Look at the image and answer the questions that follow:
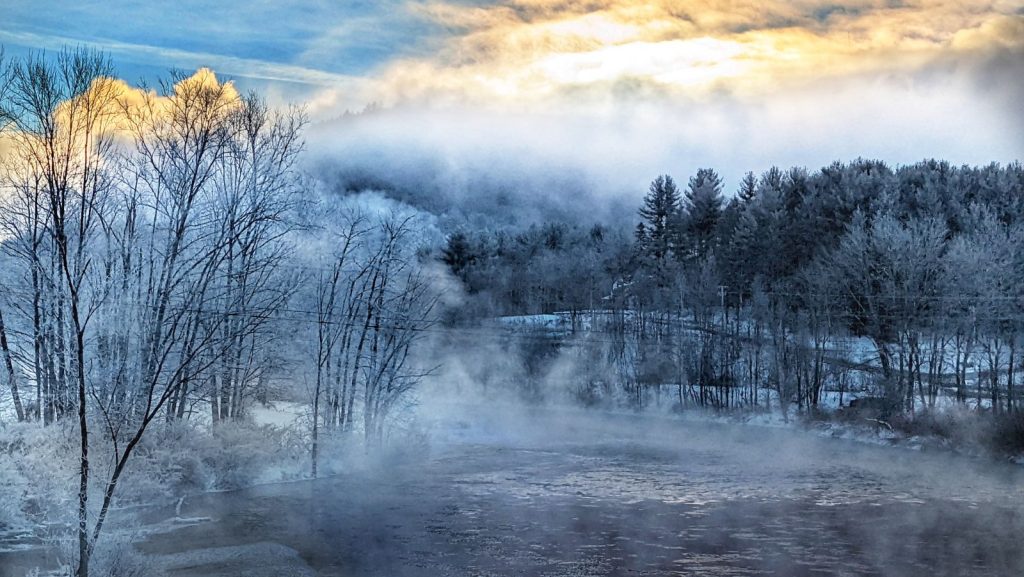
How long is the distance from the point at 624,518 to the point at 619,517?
0.15m

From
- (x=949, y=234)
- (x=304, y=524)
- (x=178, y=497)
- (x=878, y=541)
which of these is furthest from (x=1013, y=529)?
(x=949, y=234)

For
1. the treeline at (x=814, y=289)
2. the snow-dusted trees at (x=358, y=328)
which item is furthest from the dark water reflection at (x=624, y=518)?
the treeline at (x=814, y=289)

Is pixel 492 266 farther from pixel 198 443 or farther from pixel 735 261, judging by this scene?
pixel 198 443

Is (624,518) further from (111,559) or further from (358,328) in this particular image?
(358,328)

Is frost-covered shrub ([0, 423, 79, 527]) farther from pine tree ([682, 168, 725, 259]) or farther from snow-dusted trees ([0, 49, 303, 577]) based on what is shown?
pine tree ([682, 168, 725, 259])

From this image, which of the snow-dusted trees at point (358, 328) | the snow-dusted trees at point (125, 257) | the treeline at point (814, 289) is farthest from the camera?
the treeline at point (814, 289)

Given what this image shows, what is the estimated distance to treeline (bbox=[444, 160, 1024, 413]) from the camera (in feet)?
115

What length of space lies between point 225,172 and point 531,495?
15.0 metres

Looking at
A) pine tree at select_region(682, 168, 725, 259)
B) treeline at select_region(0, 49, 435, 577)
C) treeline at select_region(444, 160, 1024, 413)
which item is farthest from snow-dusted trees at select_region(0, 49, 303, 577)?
pine tree at select_region(682, 168, 725, 259)

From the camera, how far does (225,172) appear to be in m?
27.7

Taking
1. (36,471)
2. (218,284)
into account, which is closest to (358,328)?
(218,284)

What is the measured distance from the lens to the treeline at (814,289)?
35188 mm

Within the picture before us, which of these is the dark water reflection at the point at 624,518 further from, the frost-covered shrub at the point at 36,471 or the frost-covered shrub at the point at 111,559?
the frost-covered shrub at the point at 111,559

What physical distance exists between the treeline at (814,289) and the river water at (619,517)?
7.45 m
